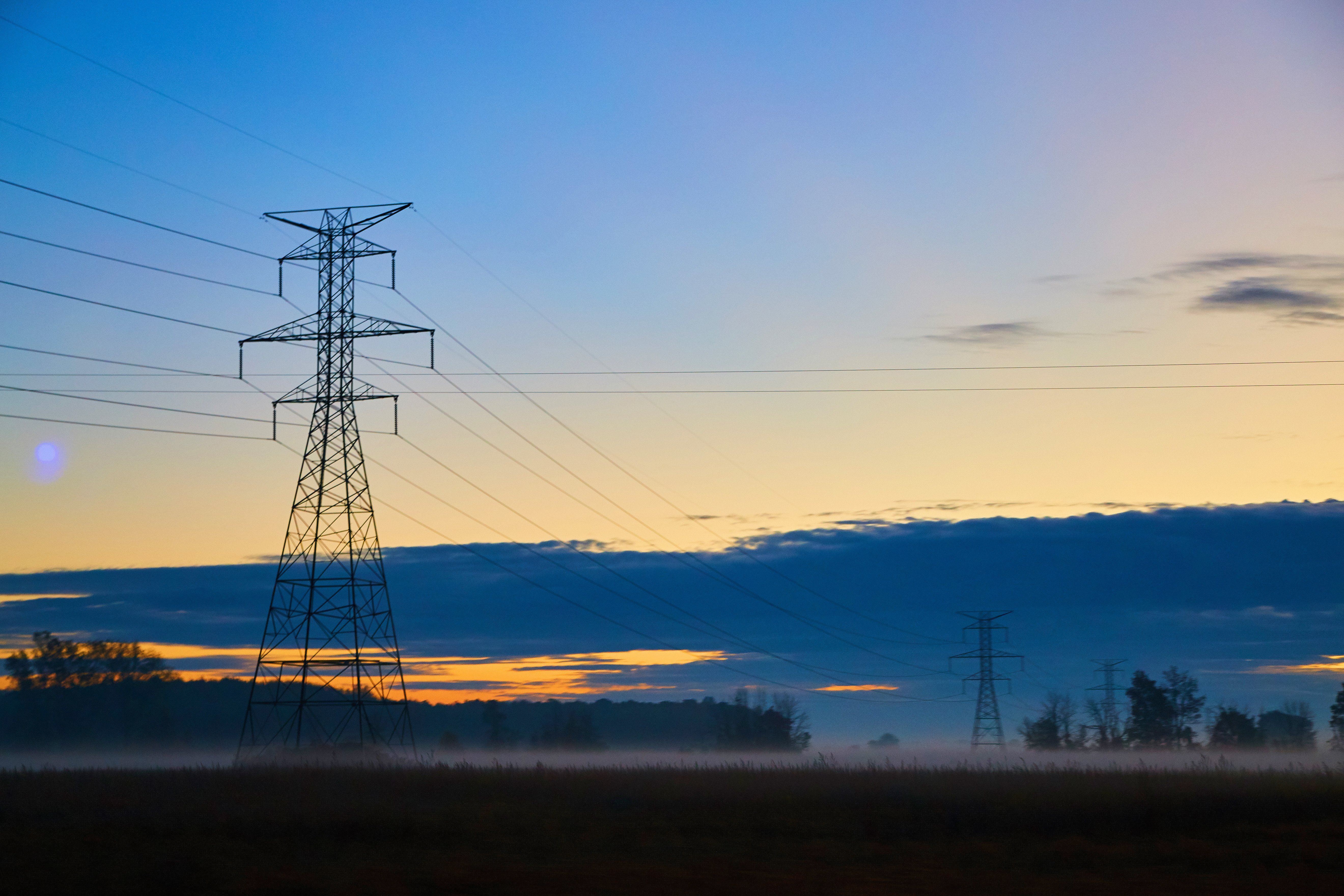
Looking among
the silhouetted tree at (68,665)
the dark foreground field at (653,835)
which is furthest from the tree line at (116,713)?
the dark foreground field at (653,835)

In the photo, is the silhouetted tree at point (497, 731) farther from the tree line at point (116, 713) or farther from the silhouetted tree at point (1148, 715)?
the silhouetted tree at point (1148, 715)

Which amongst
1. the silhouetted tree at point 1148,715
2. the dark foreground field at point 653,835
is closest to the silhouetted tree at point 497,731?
the silhouetted tree at point 1148,715

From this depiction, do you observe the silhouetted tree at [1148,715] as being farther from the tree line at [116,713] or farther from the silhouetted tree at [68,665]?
the silhouetted tree at [68,665]

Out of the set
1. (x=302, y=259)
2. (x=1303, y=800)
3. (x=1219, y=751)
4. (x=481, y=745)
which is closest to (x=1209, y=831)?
(x=1303, y=800)

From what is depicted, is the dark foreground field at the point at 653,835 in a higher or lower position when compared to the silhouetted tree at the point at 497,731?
higher

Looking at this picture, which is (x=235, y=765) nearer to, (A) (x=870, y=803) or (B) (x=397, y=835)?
(B) (x=397, y=835)

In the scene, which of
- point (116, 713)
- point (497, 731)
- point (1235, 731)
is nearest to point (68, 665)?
point (116, 713)

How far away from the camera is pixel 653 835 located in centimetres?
2752

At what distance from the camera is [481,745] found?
541 ft

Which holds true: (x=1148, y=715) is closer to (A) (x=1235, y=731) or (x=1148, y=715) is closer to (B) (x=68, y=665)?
(A) (x=1235, y=731)

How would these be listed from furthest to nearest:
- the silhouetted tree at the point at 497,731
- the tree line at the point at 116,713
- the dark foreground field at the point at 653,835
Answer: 1. the silhouetted tree at the point at 497,731
2. the tree line at the point at 116,713
3. the dark foreground field at the point at 653,835

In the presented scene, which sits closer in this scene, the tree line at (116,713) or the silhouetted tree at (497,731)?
the tree line at (116,713)

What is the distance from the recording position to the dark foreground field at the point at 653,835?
2181 cm

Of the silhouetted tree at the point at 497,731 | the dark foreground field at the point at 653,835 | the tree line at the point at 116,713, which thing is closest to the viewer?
the dark foreground field at the point at 653,835
